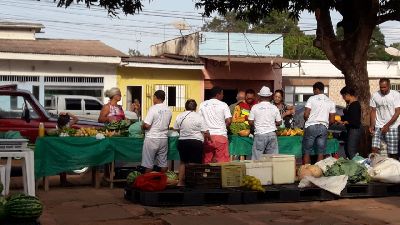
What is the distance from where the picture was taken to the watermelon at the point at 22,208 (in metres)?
7.01

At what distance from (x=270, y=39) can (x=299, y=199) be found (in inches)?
900

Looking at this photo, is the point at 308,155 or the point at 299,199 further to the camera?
the point at 308,155

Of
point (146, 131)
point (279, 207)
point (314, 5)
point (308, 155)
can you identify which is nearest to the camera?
point (279, 207)

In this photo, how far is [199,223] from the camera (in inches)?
382

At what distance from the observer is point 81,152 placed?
43.0 feet

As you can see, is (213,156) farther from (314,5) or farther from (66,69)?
(66,69)

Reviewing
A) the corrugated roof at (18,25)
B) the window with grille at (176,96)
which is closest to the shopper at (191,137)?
the window with grille at (176,96)

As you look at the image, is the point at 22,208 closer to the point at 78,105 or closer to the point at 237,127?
the point at 237,127

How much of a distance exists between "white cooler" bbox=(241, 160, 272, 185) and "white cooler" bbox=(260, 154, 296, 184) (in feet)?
0.31

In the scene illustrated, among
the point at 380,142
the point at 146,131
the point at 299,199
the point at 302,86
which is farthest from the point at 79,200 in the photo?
the point at 302,86

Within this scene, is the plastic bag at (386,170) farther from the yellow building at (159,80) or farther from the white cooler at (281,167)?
the yellow building at (159,80)

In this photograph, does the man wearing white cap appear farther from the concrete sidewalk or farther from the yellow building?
the yellow building

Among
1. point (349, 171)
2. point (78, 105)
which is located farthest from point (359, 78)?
point (78, 105)

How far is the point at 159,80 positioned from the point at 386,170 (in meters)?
20.1
